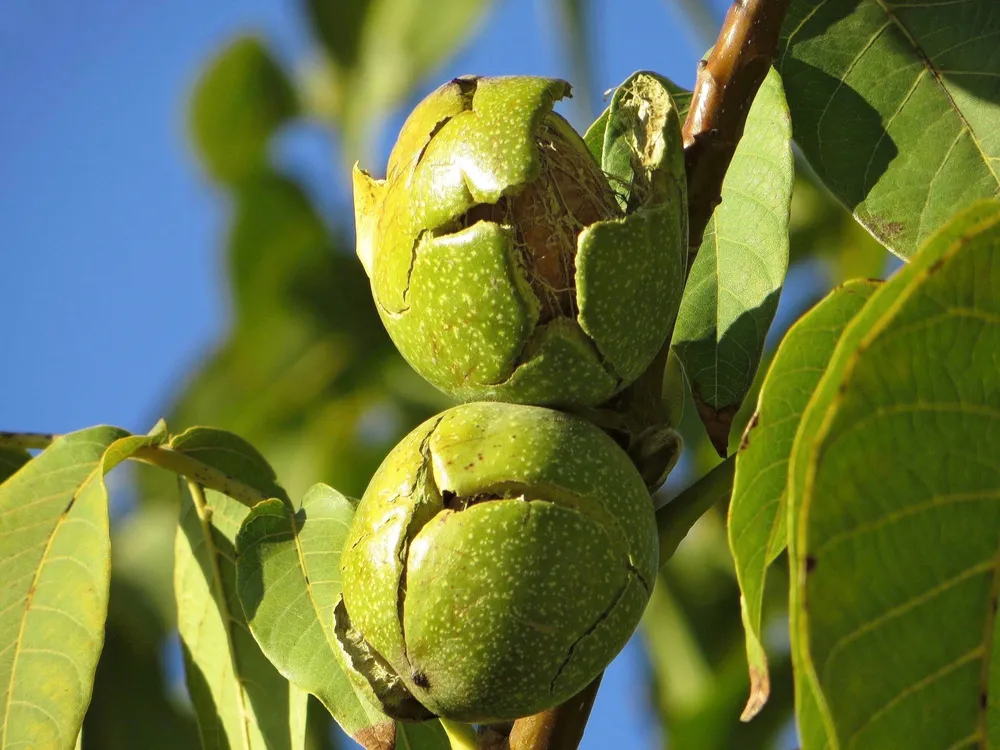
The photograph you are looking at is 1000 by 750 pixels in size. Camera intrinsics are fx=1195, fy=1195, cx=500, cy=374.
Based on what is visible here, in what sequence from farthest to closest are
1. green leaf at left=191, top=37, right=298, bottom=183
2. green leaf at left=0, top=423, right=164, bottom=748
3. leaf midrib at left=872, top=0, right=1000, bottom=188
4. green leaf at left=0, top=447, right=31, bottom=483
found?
green leaf at left=191, top=37, right=298, bottom=183 < green leaf at left=0, top=447, right=31, bottom=483 < leaf midrib at left=872, top=0, right=1000, bottom=188 < green leaf at left=0, top=423, right=164, bottom=748

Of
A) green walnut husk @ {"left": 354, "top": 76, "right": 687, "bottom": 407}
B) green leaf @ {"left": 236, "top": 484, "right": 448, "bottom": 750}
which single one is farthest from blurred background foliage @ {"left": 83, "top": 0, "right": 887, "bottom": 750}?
green walnut husk @ {"left": 354, "top": 76, "right": 687, "bottom": 407}

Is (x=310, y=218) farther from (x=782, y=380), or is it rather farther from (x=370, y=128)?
(x=782, y=380)

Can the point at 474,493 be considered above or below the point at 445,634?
above

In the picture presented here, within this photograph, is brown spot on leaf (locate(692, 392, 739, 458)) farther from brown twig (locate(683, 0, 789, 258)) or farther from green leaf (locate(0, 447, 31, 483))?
green leaf (locate(0, 447, 31, 483))

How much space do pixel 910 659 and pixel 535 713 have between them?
1.68 feet

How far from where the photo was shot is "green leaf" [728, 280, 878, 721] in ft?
4.26

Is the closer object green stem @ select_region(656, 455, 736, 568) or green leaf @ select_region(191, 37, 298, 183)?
green stem @ select_region(656, 455, 736, 568)

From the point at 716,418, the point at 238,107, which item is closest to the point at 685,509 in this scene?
the point at 716,418

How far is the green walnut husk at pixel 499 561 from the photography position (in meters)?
1.33

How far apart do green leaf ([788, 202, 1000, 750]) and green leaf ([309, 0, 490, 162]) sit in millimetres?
3150

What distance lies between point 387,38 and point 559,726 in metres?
3.14

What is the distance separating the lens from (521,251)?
148cm

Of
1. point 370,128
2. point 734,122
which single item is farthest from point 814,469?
point 370,128

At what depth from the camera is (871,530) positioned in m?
1.06
